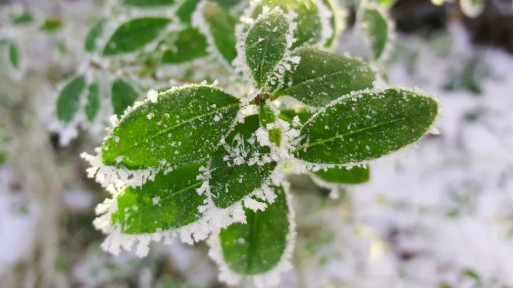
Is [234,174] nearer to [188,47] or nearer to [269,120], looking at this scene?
[269,120]

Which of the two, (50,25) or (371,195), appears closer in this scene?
(50,25)

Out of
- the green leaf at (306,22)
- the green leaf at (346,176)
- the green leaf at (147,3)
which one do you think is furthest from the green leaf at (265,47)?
the green leaf at (147,3)

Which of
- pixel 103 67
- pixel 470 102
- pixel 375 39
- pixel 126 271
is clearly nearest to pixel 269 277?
pixel 375 39

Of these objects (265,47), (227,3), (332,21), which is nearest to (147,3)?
(227,3)

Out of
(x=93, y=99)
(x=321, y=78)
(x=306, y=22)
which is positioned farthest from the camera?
(x=93, y=99)

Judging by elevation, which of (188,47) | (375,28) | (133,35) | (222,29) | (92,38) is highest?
(92,38)

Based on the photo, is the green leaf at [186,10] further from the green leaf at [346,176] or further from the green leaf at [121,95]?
the green leaf at [346,176]

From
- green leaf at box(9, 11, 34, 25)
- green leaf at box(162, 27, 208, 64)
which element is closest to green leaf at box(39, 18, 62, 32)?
green leaf at box(9, 11, 34, 25)

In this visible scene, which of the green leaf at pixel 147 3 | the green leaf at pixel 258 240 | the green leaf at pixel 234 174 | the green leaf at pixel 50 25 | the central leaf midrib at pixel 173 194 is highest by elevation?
the green leaf at pixel 50 25
